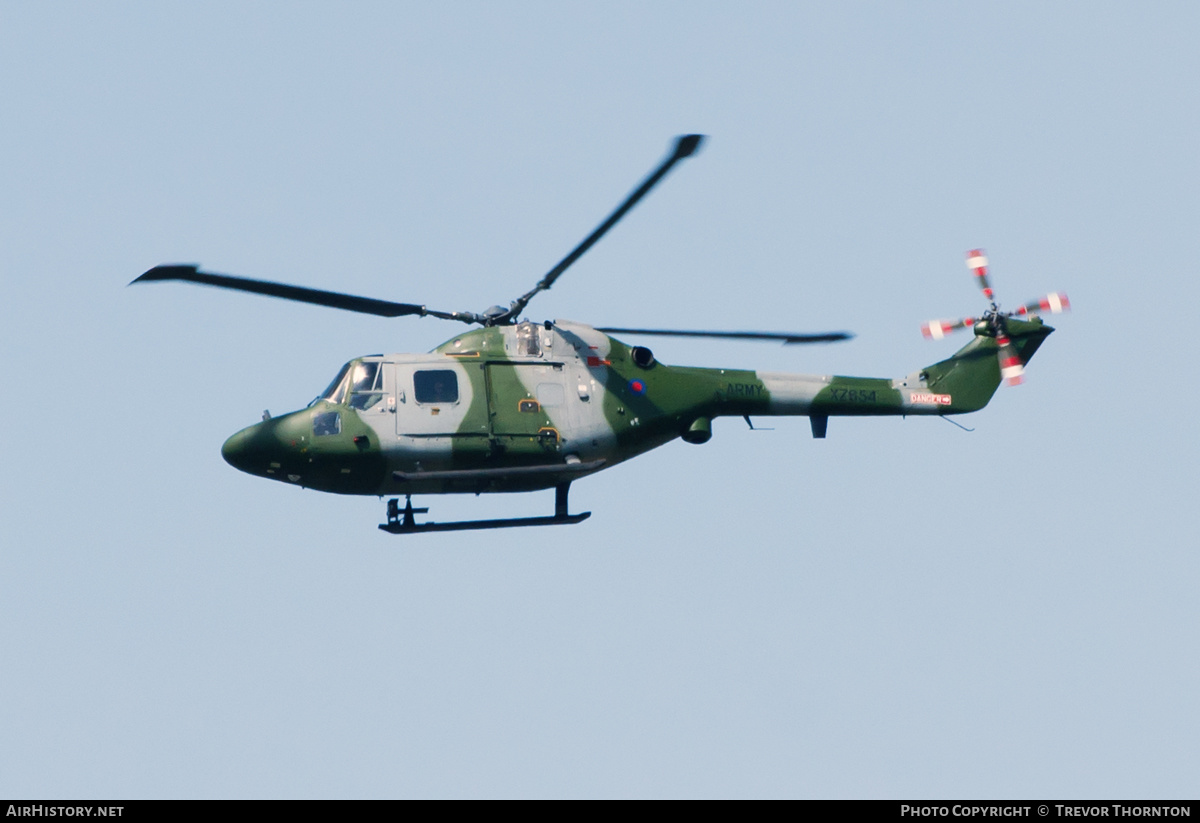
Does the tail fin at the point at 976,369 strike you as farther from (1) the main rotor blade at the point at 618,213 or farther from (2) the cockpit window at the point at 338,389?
(2) the cockpit window at the point at 338,389

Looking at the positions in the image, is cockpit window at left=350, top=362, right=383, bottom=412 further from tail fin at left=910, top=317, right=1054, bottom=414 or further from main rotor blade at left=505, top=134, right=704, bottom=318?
tail fin at left=910, top=317, right=1054, bottom=414

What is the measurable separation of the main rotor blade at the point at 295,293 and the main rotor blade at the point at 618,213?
116 cm

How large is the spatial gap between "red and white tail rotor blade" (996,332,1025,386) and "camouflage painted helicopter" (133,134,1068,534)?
10.7 ft

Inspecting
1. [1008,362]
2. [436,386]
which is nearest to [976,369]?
[1008,362]

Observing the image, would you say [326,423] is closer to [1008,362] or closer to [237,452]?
[237,452]

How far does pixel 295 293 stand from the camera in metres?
29.4

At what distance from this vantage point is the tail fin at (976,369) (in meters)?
35.1

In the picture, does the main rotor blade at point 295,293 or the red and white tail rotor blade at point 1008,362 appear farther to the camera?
the red and white tail rotor blade at point 1008,362

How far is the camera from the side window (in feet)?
102

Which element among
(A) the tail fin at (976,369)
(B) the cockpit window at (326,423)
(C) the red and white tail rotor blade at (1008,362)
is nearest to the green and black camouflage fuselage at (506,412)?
(B) the cockpit window at (326,423)

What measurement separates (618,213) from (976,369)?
10.1 meters

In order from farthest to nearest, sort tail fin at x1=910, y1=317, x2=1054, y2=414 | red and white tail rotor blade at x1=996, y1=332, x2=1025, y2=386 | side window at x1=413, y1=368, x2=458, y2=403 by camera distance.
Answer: red and white tail rotor blade at x1=996, y1=332, x2=1025, y2=386 < tail fin at x1=910, y1=317, x2=1054, y2=414 < side window at x1=413, y1=368, x2=458, y2=403

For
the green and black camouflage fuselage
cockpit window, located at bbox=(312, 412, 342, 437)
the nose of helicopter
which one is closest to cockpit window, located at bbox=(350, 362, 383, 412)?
the green and black camouflage fuselage
